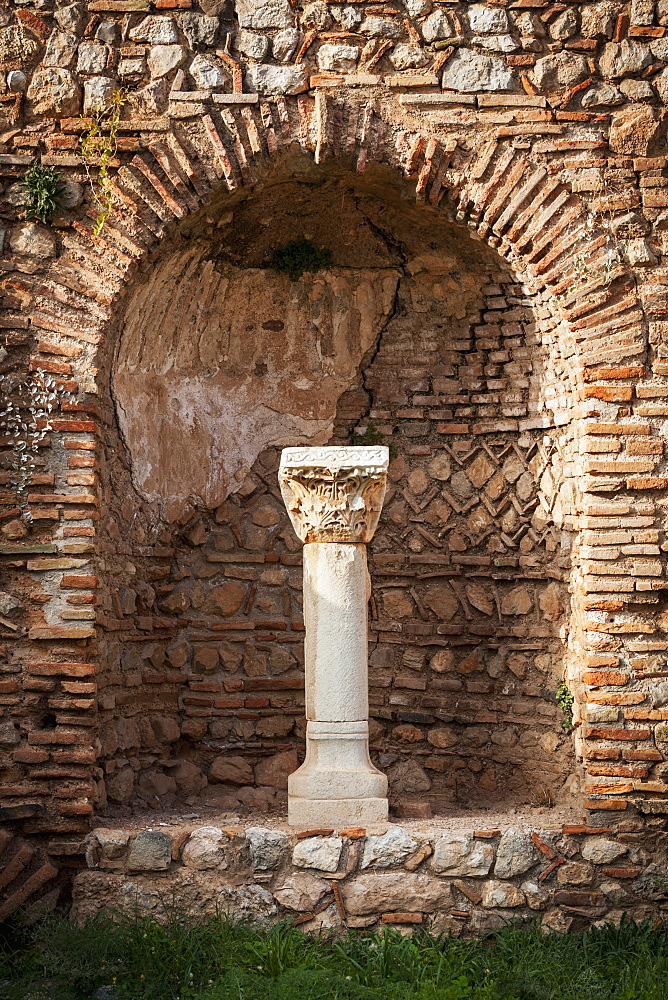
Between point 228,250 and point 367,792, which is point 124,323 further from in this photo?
point 367,792

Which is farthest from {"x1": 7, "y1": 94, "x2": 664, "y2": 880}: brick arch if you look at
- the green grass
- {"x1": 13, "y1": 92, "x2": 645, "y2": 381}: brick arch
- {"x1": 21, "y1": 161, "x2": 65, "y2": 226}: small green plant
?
the green grass

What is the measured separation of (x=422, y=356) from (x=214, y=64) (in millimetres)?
2250

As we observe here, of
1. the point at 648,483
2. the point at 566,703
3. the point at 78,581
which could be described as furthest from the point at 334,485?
the point at 566,703

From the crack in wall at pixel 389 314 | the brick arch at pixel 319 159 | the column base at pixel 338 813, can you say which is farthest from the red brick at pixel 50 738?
the crack in wall at pixel 389 314

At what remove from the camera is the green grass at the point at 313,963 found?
15.6 ft

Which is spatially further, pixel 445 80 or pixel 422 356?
pixel 422 356

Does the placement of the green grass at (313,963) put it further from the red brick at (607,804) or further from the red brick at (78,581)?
the red brick at (78,581)

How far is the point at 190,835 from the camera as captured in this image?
561cm

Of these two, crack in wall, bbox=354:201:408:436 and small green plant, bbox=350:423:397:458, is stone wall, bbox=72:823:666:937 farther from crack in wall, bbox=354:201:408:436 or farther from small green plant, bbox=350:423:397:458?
crack in wall, bbox=354:201:408:436

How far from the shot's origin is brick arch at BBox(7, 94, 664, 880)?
5848mm

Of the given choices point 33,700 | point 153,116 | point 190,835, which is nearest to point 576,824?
point 190,835

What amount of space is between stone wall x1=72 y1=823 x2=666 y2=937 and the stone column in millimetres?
166

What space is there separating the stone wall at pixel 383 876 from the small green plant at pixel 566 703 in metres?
0.79

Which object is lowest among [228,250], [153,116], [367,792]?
[367,792]
